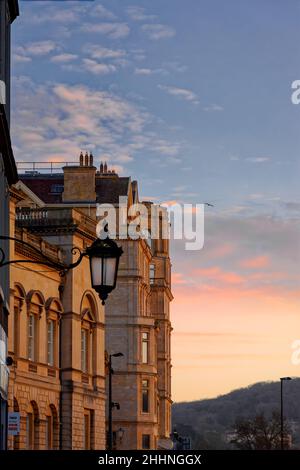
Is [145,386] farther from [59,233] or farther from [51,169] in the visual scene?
[59,233]

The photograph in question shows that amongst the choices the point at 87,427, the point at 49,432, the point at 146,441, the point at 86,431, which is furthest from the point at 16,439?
the point at 146,441

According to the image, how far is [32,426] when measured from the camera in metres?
65.5

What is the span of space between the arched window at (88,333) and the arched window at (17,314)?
35.4 ft

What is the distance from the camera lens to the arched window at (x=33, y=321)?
2552 inches

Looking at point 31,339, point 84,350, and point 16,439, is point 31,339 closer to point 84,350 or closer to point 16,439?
point 16,439

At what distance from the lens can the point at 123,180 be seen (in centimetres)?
10875

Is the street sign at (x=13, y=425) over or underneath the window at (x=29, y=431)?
underneath

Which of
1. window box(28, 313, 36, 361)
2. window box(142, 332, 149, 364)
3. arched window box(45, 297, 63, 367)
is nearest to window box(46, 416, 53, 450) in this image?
arched window box(45, 297, 63, 367)

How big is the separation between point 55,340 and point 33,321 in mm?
3730

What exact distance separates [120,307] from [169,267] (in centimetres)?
3129

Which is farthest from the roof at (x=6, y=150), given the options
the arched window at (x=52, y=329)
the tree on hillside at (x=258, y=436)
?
the tree on hillside at (x=258, y=436)

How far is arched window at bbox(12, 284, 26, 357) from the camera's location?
6184cm

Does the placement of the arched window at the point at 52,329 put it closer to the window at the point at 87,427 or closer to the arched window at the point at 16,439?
the window at the point at 87,427
